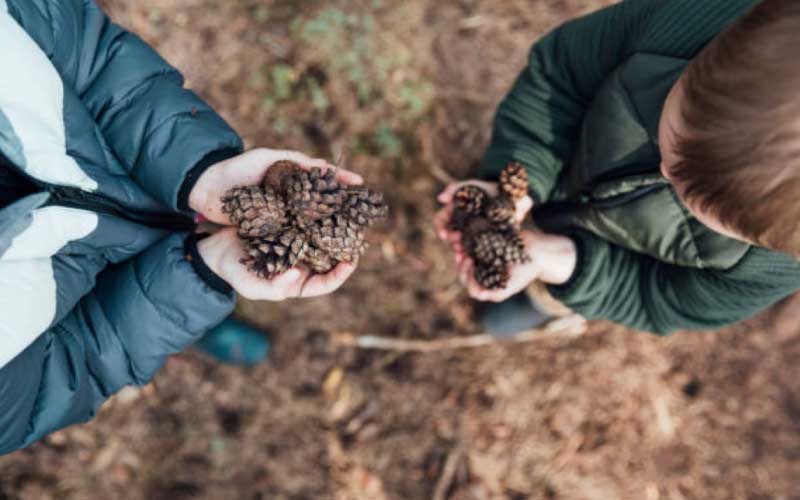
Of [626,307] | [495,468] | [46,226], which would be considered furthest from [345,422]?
[46,226]

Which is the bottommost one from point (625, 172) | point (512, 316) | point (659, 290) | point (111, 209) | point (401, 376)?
point (401, 376)

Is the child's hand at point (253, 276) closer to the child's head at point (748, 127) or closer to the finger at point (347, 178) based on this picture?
the finger at point (347, 178)

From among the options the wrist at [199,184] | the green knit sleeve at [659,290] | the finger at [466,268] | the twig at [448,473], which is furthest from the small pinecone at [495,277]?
the twig at [448,473]

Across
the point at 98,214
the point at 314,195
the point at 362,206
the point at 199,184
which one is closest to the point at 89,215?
the point at 98,214

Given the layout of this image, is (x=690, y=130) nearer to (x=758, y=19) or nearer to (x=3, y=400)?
(x=758, y=19)

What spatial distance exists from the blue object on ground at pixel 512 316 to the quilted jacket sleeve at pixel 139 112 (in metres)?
1.75

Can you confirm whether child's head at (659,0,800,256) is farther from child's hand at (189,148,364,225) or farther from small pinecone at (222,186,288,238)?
small pinecone at (222,186,288,238)

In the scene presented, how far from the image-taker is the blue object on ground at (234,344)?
116 inches

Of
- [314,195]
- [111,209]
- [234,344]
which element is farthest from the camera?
[234,344]

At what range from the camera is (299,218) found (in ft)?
5.39

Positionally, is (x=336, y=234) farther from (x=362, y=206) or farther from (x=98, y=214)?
(x=98, y=214)

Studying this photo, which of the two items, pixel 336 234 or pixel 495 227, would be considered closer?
pixel 336 234

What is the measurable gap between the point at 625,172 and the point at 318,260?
1.14 m

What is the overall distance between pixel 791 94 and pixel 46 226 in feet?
6.45
